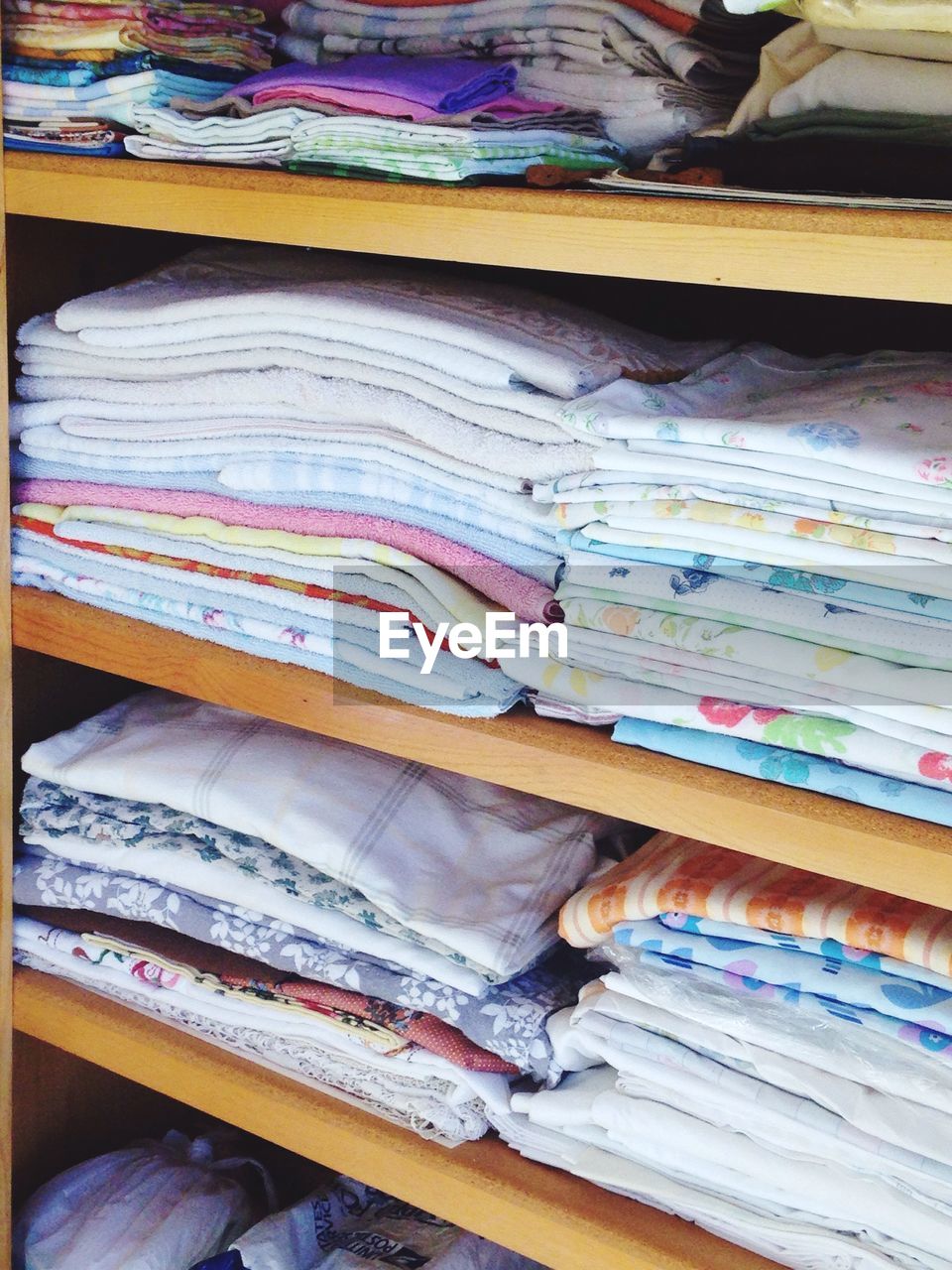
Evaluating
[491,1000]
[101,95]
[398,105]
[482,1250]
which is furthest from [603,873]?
[101,95]

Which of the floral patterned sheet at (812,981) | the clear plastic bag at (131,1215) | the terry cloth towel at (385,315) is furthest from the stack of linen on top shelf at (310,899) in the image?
the terry cloth towel at (385,315)

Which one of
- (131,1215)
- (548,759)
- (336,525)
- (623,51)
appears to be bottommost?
(131,1215)

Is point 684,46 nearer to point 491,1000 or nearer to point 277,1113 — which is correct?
point 491,1000

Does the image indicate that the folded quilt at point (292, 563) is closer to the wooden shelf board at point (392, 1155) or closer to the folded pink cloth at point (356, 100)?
the folded pink cloth at point (356, 100)

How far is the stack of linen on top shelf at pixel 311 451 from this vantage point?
3.01 ft

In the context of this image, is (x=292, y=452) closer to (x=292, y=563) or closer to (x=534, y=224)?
(x=292, y=563)

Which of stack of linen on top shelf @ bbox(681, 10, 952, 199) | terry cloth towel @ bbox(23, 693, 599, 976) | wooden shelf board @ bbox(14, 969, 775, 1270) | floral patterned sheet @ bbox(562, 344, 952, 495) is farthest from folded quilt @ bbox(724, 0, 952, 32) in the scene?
wooden shelf board @ bbox(14, 969, 775, 1270)

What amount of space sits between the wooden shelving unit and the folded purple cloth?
0.07 metres

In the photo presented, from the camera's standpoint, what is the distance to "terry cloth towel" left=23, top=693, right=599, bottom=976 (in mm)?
1032

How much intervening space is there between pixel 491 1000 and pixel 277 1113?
212 millimetres

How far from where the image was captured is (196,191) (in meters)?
0.94

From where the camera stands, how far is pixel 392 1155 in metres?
1.03

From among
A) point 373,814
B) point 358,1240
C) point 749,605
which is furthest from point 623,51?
point 358,1240

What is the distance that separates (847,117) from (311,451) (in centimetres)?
41
